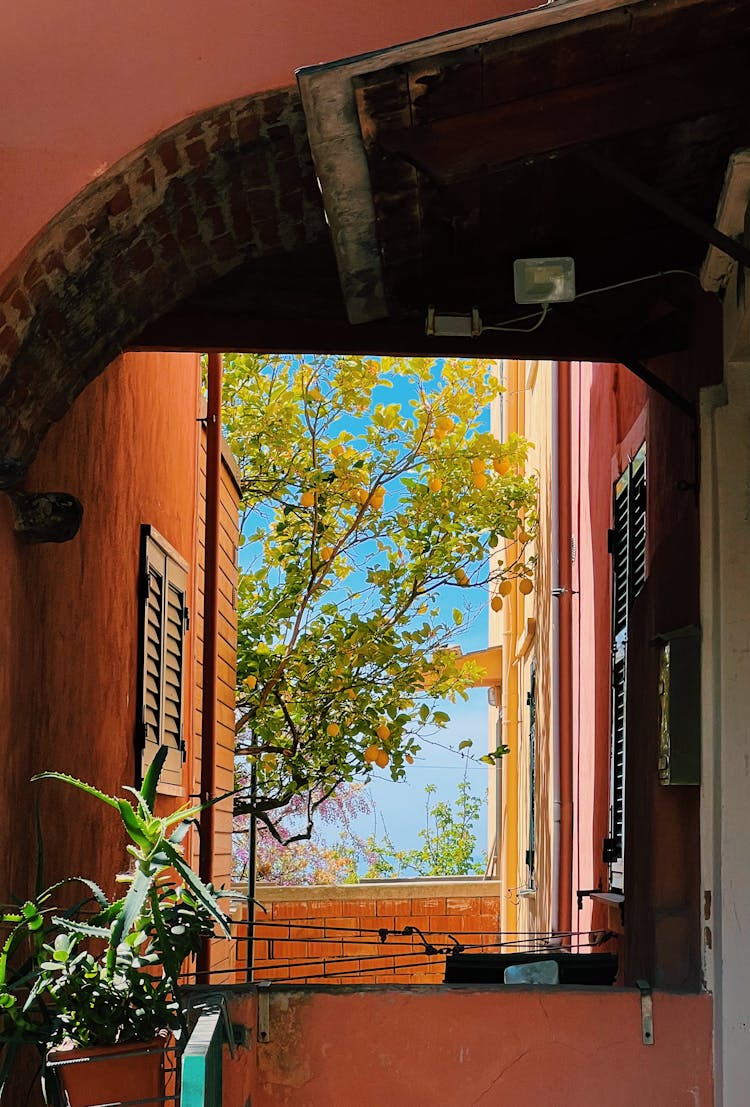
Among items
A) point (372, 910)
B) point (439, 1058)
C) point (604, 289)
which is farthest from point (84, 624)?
point (372, 910)

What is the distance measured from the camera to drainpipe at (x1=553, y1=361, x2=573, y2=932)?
941 cm

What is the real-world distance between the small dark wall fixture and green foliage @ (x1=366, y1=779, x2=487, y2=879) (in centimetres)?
1898

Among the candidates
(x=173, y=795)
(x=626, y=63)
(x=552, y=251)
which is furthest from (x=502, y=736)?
(x=626, y=63)

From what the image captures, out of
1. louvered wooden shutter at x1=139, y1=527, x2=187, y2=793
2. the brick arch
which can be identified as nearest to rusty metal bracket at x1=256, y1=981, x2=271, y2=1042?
the brick arch

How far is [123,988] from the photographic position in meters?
3.64

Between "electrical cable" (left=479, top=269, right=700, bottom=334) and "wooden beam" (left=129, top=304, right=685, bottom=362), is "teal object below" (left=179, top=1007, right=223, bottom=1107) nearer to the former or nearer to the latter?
"electrical cable" (left=479, top=269, right=700, bottom=334)

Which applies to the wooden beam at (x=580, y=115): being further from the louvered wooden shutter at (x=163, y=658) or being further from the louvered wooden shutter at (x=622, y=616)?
the louvered wooden shutter at (x=163, y=658)

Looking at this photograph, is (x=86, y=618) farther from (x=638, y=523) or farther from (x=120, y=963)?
(x=638, y=523)

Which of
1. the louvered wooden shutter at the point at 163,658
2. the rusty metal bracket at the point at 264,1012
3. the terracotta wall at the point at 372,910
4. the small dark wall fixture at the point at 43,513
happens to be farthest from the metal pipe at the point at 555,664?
the small dark wall fixture at the point at 43,513

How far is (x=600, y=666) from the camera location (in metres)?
8.11

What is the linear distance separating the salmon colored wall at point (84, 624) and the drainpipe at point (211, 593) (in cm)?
133

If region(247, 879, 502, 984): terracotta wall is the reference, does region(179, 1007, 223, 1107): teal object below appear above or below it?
above

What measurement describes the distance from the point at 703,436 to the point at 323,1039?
246 cm

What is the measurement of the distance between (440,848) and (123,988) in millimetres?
20913
